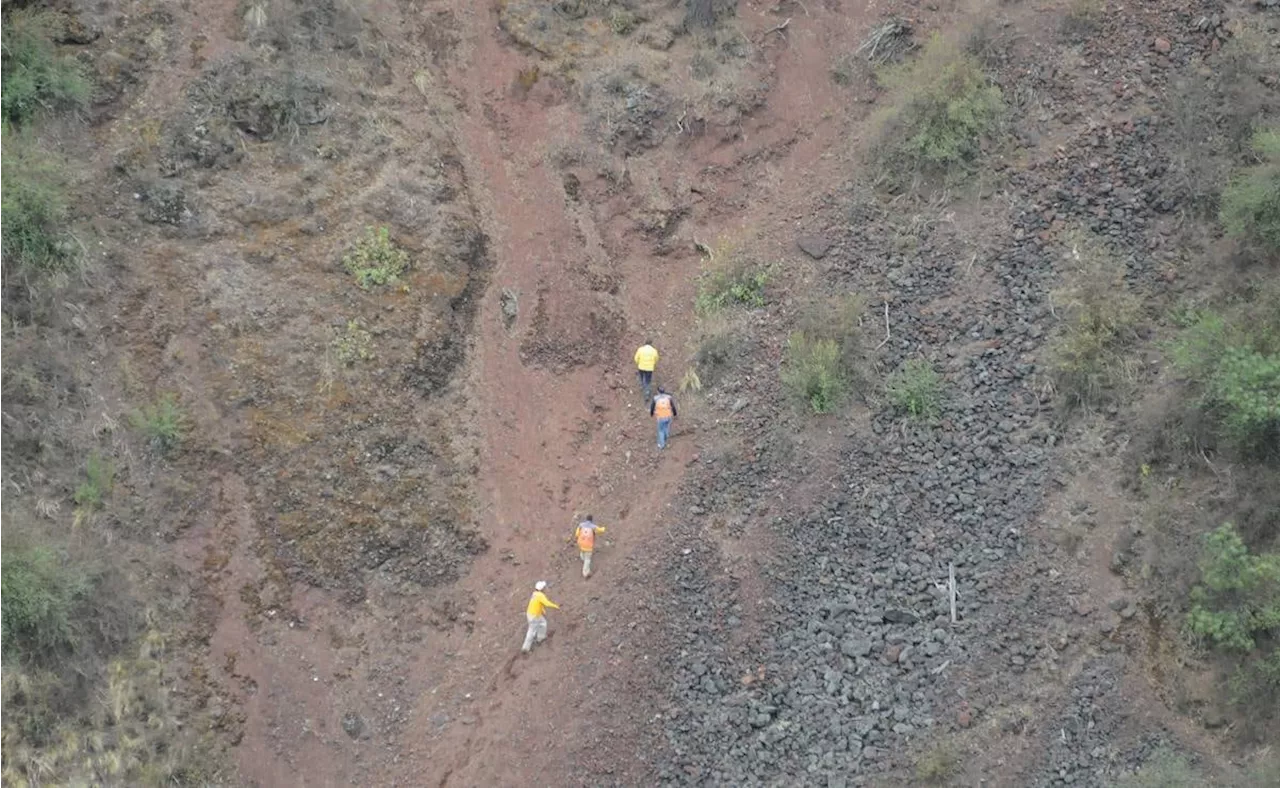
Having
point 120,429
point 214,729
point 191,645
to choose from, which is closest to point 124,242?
point 120,429

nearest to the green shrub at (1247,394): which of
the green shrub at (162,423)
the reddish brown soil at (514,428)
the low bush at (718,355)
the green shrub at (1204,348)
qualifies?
the green shrub at (1204,348)

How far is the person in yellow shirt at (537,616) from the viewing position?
11.1 metres

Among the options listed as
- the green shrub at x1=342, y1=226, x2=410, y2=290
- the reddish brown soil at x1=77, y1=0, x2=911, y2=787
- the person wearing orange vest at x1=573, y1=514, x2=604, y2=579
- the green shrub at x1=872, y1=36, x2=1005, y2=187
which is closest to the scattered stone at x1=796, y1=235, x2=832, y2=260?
the reddish brown soil at x1=77, y1=0, x2=911, y2=787

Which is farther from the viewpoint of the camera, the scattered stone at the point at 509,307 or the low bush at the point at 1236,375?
the scattered stone at the point at 509,307

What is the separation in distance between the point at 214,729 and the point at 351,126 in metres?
6.92

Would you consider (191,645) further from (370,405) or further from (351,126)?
(351,126)

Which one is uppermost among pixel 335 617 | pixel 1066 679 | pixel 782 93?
pixel 782 93

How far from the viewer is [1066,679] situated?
392 inches

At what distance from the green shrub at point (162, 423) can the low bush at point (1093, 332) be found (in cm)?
867

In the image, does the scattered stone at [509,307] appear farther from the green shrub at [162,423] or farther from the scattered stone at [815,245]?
the green shrub at [162,423]

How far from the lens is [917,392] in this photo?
1199 cm

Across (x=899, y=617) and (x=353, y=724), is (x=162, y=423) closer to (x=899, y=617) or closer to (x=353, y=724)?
(x=353, y=724)

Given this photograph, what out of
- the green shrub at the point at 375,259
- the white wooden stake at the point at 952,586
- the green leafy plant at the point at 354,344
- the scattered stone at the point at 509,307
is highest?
the green shrub at the point at 375,259

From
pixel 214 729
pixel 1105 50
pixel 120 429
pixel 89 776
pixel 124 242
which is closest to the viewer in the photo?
pixel 89 776
